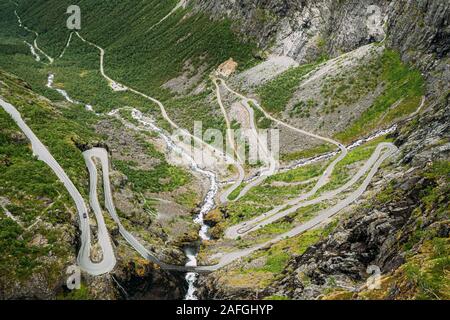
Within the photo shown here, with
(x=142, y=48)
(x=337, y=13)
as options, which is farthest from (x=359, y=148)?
(x=142, y=48)

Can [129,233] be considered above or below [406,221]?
above

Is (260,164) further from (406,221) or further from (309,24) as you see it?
(309,24)

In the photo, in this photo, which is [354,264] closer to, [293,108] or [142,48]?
[293,108]

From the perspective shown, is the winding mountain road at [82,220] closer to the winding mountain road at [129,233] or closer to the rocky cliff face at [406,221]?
the winding mountain road at [129,233]

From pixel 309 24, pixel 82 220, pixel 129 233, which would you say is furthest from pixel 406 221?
pixel 309 24

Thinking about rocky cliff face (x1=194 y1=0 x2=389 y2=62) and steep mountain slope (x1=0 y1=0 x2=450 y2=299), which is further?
rocky cliff face (x1=194 y1=0 x2=389 y2=62)

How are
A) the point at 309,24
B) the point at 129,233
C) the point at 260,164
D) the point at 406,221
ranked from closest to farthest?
the point at 406,221 < the point at 129,233 < the point at 260,164 < the point at 309,24

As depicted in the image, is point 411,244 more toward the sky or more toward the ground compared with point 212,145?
more toward the ground

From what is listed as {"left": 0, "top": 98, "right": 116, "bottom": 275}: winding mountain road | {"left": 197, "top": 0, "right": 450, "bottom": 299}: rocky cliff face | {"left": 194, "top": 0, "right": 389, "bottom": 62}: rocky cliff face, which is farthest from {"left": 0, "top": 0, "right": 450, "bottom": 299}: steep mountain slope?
{"left": 0, "top": 98, "right": 116, "bottom": 275}: winding mountain road

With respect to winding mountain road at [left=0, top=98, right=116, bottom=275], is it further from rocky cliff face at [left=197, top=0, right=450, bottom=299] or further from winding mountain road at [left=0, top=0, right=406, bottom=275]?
rocky cliff face at [left=197, top=0, right=450, bottom=299]

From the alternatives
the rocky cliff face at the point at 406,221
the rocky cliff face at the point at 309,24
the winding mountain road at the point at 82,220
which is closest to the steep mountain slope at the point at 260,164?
the rocky cliff face at the point at 406,221
